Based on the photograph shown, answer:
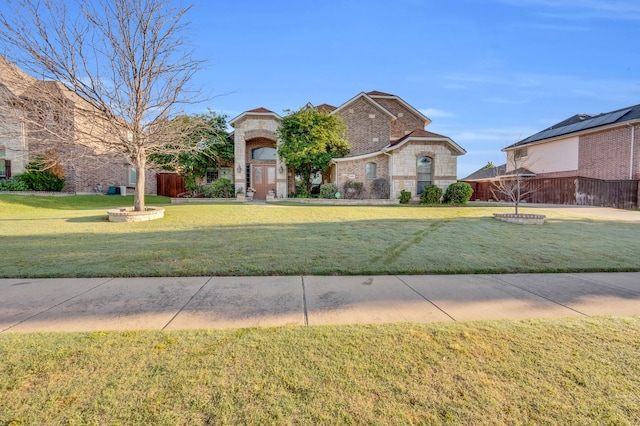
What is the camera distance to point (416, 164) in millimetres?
18844

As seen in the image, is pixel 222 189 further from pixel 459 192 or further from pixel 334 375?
pixel 334 375

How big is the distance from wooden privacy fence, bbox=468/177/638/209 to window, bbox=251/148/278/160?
52.9ft

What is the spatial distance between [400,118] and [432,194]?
10840 mm

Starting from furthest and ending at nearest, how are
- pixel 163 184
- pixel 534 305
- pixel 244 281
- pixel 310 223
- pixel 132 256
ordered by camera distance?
1. pixel 163 184
2. pixel 310 223
3. pixel 132 256
4. pixel 244 281
5. pixel 534 305

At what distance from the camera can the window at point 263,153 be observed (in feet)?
78.7

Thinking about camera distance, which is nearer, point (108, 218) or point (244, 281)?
point (244, 281)

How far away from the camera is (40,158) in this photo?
684 inches

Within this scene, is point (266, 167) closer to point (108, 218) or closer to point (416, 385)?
point (108, 218)

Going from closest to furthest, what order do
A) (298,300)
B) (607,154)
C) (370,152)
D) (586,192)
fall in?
(298,300) < (586,192) < (607,154) < (370,152)

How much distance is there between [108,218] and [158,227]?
3.00 metres

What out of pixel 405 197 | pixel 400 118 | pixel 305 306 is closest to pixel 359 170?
pixel 405 197

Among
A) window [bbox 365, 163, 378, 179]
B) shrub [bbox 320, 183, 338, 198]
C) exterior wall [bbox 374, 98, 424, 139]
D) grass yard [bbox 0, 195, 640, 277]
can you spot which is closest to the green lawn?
grass yard [bbox 0, 195, 640, 277]

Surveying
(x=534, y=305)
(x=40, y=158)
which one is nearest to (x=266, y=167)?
(x=40, y=158)

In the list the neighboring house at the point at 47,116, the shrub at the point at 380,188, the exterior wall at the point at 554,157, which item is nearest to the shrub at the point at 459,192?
the shrub at the point at 380,188
